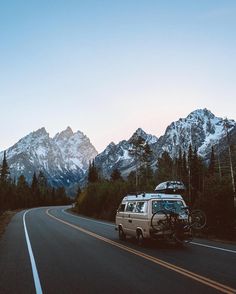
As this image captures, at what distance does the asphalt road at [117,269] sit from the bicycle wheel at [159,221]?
0.86 m

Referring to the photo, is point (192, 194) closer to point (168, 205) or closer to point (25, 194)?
point (168, 205)

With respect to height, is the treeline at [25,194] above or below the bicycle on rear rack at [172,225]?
above

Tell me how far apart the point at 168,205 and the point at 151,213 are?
1028 millimetres

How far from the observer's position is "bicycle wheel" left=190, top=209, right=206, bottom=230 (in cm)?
1775

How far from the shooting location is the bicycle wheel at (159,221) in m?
16.9

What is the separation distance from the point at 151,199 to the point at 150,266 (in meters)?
5.86

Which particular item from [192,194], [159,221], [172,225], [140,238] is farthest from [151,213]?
[192,194]

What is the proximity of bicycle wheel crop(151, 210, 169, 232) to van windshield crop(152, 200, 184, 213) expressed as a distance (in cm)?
52

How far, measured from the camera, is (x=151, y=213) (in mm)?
17281

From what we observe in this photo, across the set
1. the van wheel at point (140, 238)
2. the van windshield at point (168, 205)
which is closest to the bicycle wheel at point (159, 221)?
the van windshield at point (168, 205)

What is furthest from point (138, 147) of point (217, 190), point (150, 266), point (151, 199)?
point (150, 266)

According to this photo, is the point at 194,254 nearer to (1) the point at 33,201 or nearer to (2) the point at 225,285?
(2) the point at 225,285

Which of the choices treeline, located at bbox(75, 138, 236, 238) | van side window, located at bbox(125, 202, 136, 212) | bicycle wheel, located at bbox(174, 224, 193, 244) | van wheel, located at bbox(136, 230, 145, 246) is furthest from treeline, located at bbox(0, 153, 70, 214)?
bicycle wheel, located at bbox(174, 224, 193, 244)

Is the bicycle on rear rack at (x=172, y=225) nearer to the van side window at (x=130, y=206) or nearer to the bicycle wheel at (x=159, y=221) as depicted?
the bicycle wheel at (x=159, y=221)
